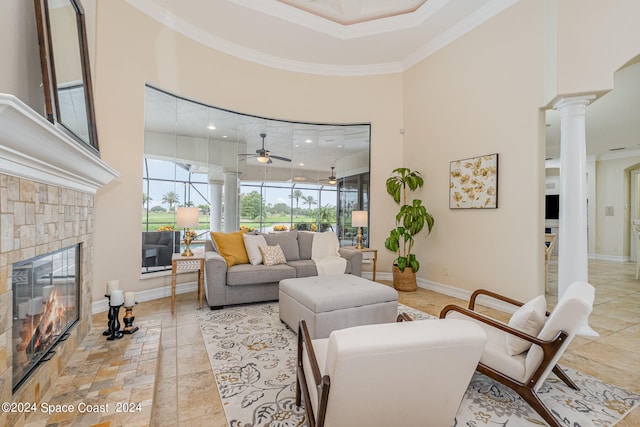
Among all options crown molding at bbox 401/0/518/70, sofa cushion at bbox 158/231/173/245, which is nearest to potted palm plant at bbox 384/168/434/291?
crown molding at bbox 401/0/518/70

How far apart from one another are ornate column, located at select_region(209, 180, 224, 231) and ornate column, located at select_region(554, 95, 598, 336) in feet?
15.4

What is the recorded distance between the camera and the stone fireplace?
1.27 m

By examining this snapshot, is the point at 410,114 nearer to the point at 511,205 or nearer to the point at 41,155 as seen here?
the point at 511,205

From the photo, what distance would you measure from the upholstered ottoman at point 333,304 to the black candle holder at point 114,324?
1450 mm

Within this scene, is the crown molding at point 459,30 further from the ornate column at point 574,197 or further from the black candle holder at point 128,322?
the black candle holder at point 128,322

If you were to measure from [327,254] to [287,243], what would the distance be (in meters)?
0.67

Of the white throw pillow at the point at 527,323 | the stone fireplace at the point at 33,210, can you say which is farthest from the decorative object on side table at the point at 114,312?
the white throw pillow at the point at 527,323

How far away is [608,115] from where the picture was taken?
18.0 ft

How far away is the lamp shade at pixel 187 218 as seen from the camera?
12.5 feet

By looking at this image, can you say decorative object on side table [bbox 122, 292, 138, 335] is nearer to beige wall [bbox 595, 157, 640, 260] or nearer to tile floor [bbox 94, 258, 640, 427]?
tile floor [bbox 94, 258, 640, 427]

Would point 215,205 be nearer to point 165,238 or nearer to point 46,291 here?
point 165,238

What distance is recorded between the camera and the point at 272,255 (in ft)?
13.6

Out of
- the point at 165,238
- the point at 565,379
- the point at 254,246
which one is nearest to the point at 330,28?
the point at 254,246

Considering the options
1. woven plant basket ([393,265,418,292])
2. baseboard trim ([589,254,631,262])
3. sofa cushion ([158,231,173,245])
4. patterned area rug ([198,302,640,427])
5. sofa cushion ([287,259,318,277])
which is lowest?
patterned area rug ([198,302,640,427])
